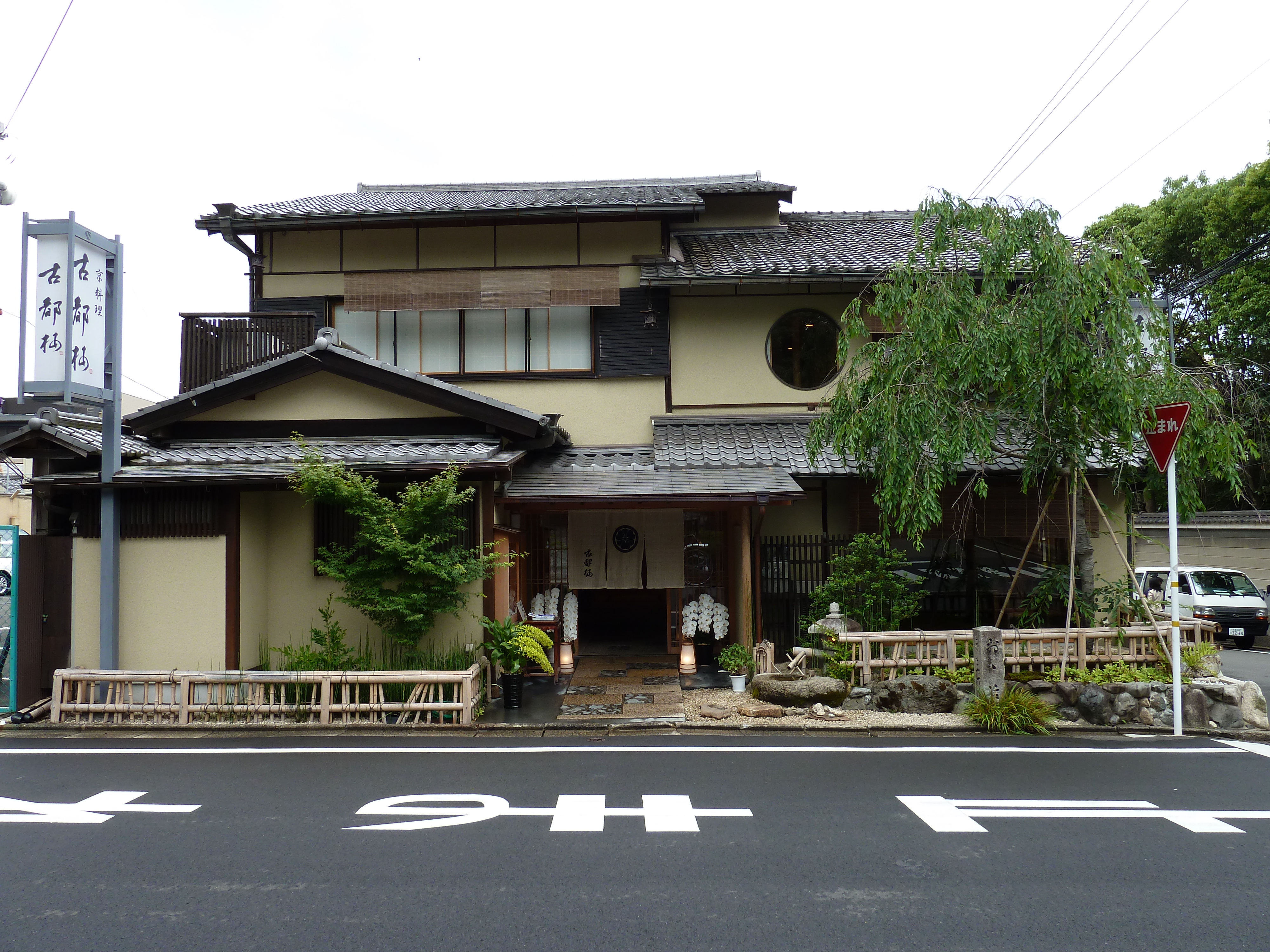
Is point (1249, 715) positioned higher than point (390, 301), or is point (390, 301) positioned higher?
point (390, 301)

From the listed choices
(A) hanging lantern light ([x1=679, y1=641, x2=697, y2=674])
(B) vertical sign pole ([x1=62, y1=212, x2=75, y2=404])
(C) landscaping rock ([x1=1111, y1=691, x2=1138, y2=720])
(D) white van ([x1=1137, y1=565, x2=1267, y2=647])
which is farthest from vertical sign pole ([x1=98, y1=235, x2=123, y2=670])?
(D) white van ([x1=1137, y1=565, x2=1267, y2=647])

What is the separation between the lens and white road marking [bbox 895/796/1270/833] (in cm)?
586

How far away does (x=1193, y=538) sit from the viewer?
87.1 ft

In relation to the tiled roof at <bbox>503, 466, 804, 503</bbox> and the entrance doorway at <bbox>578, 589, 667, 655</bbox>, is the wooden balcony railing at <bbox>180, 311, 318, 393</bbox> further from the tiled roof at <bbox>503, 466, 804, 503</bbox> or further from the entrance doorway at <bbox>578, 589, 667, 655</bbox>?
the entrance doorway at <bbox>578, 589, 667, 655</bbox>

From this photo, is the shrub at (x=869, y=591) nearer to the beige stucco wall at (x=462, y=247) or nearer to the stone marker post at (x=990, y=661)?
the stone marker post at (x=990, y=661)

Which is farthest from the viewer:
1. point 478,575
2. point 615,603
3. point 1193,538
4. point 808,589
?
point 1193,538

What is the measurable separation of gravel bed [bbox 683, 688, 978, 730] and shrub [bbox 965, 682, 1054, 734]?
174mm

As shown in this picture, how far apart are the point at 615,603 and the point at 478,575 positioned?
7.45 m

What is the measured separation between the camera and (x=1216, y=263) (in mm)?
22344

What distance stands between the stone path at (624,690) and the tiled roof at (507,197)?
7.75m

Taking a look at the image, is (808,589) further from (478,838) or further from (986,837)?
(478,838)

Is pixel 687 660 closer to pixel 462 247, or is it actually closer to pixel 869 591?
pixel 869 591

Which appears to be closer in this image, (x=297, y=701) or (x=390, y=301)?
(x=297, y=701)

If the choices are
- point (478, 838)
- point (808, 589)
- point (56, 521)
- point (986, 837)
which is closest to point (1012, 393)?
point (808, 589)
